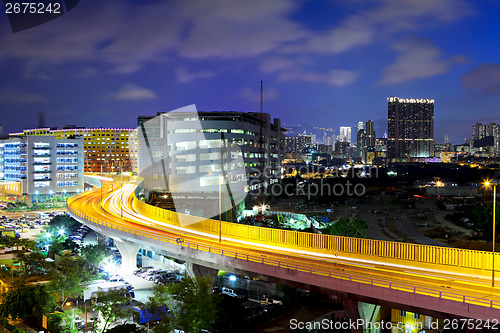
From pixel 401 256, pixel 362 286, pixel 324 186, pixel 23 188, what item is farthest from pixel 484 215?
pixel 23 188

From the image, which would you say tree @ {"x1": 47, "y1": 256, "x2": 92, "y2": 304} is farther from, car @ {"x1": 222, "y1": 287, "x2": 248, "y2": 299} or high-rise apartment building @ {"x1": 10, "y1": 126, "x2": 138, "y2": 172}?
high-rise apartment building @ {"x1": 10, "y1": 126, "x2": 138, "y2": 172}

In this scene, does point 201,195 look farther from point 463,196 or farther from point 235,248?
point 463,196

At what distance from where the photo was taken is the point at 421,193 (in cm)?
10325

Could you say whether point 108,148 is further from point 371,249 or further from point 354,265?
point 354,265

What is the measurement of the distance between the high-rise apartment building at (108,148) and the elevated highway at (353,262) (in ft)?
450

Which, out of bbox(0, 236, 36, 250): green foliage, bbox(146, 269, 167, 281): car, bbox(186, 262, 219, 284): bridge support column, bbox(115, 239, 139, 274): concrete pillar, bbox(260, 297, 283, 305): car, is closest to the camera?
bbox(186, 262, 219, 284): bridge support column

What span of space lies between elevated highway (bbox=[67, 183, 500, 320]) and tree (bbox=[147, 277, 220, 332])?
5.00 feet

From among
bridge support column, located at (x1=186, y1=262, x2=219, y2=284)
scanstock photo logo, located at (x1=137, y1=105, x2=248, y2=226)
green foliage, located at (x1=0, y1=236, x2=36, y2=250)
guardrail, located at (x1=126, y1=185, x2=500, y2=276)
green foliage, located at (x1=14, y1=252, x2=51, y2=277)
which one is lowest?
green foliage, located at (x1=14, y1=252, x2=51, y2=277)

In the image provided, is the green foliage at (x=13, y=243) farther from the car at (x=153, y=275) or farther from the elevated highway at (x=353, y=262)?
the elevated highway at (x=353, y=262)

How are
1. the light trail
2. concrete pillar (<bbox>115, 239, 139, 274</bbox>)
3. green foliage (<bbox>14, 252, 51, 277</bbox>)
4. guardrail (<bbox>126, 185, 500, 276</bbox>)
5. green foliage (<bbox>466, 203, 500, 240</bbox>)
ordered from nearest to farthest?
the light trail
guardrail (<bbox>126, 185, 500, 276</bbox>)
concrete pillar (<bbox>115, 239, 139, 274</bbox>)
green foliage (<bbox>14, 252, 51, 277</bbox>)
green foliage (<bbox>466, 203, 500, 240</bbox>)

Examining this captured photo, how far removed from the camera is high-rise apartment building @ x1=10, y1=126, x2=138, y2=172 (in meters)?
157

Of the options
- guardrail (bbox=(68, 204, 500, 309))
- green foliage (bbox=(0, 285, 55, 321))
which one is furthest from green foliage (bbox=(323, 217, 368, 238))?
green foliage (bbox=(0, 285, 55, 321))

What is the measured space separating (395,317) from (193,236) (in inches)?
498

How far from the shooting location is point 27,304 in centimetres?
2317
